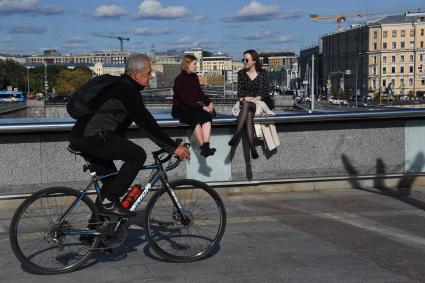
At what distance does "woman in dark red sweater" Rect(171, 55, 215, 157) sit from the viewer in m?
8.38

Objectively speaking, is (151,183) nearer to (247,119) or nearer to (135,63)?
(135,63)

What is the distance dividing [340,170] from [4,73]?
150440mm

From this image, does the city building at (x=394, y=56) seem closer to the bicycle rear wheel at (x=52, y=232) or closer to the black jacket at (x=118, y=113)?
the black jacket at (x=118, y=113)

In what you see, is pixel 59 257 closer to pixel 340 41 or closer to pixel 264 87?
pixel 264 87

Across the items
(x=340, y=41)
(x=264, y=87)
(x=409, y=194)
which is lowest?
(x=409, y=194)

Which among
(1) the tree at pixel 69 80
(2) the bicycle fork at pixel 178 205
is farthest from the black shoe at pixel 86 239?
(1) the tree at pixel 69 80

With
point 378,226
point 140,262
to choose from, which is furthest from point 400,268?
point 140,262

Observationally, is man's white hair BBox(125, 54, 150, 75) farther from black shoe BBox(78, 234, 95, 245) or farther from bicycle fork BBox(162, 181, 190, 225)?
black shoe BBox(78, 234, 95, 245)

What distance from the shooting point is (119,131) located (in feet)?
17.6

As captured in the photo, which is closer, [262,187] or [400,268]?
[400,268]

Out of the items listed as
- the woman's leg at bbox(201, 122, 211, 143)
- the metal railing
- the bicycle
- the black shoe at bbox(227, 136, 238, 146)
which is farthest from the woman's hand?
the bicycle

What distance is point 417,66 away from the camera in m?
159

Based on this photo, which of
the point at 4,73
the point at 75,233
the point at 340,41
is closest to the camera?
the point at 75,233

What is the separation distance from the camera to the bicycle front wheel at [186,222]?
5434 mm
